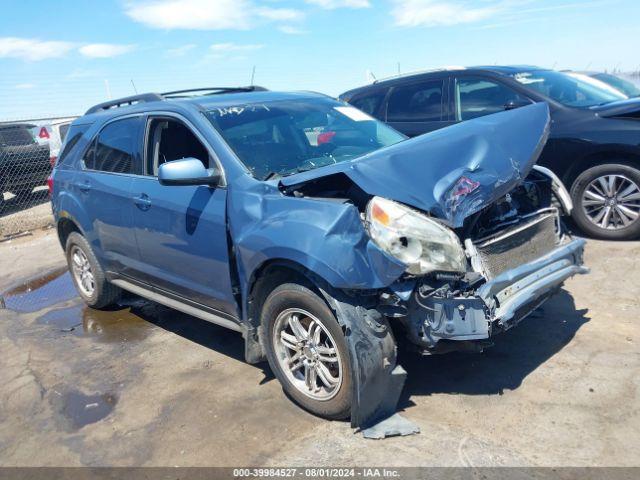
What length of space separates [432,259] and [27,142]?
12296 millimetres

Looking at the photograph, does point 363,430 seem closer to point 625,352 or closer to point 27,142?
point 625,352

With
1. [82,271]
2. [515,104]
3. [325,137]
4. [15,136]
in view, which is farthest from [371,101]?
[15,136]

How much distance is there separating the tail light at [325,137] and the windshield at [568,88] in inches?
130

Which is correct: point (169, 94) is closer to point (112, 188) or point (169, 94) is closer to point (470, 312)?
point (112, 188)

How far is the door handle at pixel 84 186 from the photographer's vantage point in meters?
5.31

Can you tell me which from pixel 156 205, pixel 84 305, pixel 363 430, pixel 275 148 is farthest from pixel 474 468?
pixel 84 305

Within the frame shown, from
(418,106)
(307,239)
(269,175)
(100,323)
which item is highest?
(418,106)

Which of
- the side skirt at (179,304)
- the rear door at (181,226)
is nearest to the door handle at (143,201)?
the rear door at (181,226)

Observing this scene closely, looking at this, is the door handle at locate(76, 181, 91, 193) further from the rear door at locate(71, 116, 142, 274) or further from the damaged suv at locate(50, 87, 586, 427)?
the damaged suv at locate(50, 87, 586, 427)

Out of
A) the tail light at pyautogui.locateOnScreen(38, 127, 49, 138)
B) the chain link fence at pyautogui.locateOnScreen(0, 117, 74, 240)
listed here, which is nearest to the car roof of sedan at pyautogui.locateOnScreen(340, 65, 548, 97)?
the chain link fence at pyautogui.locateOnScreen(0, 117, 74, 240)

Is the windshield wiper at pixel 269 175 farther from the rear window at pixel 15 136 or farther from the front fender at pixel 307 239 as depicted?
the rear window at pixel 15 136

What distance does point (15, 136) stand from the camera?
12656 mm

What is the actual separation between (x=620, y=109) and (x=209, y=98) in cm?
416

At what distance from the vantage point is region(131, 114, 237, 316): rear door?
386 centimetres
